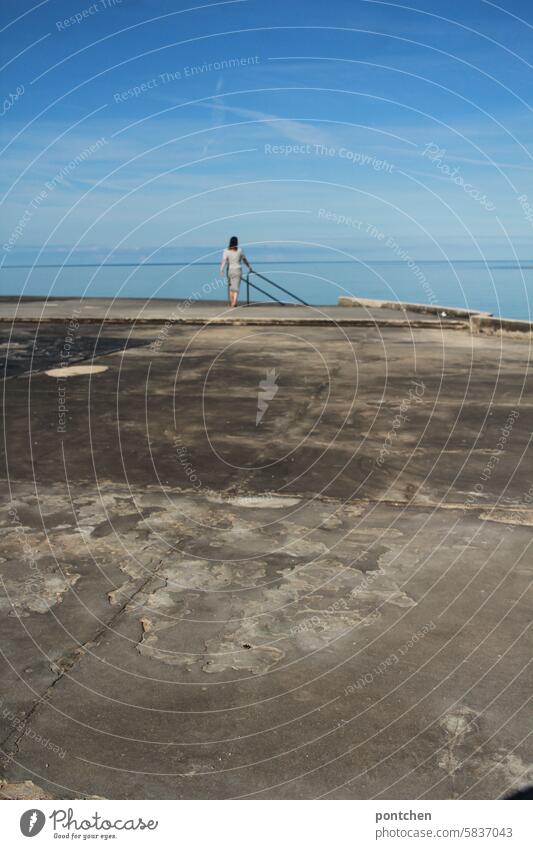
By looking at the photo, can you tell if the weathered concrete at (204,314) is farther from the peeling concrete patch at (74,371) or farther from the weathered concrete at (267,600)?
the weathered concrete at (267,600)

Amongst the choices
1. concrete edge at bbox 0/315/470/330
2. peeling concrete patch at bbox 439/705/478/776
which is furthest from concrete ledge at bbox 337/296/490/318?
peeling concrete patch at bbox 439/705/478/776

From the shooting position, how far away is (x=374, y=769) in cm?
306

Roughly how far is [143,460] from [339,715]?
13.5 ft

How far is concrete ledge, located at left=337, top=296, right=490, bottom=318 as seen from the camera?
19.2 meters

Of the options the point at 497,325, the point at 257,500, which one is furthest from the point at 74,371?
the point at 497,325

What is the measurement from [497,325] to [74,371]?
29.4 ft

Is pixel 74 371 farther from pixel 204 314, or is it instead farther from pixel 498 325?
pixel 498 325

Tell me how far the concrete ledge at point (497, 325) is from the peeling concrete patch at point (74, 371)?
328 inches

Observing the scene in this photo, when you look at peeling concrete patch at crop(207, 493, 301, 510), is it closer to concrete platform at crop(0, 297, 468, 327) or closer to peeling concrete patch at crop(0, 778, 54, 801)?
peeling concrete patch at crop(0, 778, 54, 801)

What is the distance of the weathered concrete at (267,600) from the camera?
3.14 metres

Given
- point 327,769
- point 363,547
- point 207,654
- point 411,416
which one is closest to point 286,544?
point 363,547

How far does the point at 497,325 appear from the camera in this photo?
16656mm

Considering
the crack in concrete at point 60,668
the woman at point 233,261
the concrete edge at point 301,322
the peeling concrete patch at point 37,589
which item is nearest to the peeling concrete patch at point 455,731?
the crack in concrete at point 60,668

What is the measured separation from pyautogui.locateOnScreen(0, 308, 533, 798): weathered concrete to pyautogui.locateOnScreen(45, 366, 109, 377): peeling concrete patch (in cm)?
228
